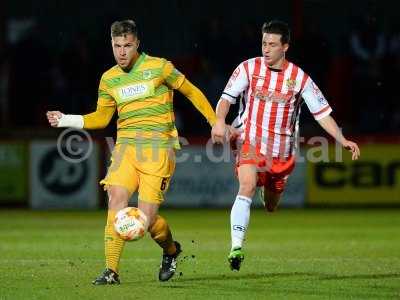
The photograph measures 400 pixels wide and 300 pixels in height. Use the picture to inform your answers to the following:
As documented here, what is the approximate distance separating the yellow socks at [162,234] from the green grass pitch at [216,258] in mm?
282

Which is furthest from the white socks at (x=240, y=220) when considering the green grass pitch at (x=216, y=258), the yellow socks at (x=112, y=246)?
the yellow socks at (x=112, y=246)

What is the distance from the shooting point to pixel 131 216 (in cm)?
827

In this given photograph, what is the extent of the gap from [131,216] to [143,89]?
1083 millimetres

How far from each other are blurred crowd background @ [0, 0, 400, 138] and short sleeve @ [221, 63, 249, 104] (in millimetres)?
8452

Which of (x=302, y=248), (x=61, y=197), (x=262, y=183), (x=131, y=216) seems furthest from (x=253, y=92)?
(x=61, y=197)

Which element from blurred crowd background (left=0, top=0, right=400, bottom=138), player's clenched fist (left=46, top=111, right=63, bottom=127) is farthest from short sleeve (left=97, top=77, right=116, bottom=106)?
blurred crowd background (left=0, top=0, right=400, bottom=138)

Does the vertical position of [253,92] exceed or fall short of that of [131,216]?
it exceeds it

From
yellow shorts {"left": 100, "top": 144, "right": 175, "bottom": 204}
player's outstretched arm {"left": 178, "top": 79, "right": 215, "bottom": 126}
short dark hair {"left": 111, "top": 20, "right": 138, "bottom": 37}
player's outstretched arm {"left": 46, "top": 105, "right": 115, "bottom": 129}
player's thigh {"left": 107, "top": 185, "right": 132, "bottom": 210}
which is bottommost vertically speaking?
player's thigh {"left": 107, "top": 185, "right": 132, "bottom": 210}

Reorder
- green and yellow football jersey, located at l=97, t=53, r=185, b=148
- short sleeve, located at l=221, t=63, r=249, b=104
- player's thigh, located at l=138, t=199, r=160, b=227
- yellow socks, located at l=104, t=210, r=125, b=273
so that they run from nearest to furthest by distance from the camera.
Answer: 1. yellow socks, located at l=104, t=210, r=125, b=273
2. player's thigh, located at l=138, t=199, r=160, b=227
3. green and yellow football jersey, located at l=97, t=53, r=185, b=148
4. short sleeve, located at l=221, t=63, r=249, b=104

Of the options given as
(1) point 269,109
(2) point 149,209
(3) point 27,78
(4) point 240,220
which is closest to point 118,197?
(2) point 149,209

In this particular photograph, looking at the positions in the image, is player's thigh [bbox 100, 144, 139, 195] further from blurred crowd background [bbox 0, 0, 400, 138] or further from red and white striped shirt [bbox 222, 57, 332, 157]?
blurred crowd background [bbox 0, 0, 400, 138]

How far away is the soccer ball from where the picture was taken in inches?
324

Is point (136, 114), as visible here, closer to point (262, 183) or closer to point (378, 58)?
Result: point (262, 183)

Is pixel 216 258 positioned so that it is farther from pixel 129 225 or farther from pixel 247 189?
pixel 129 225
